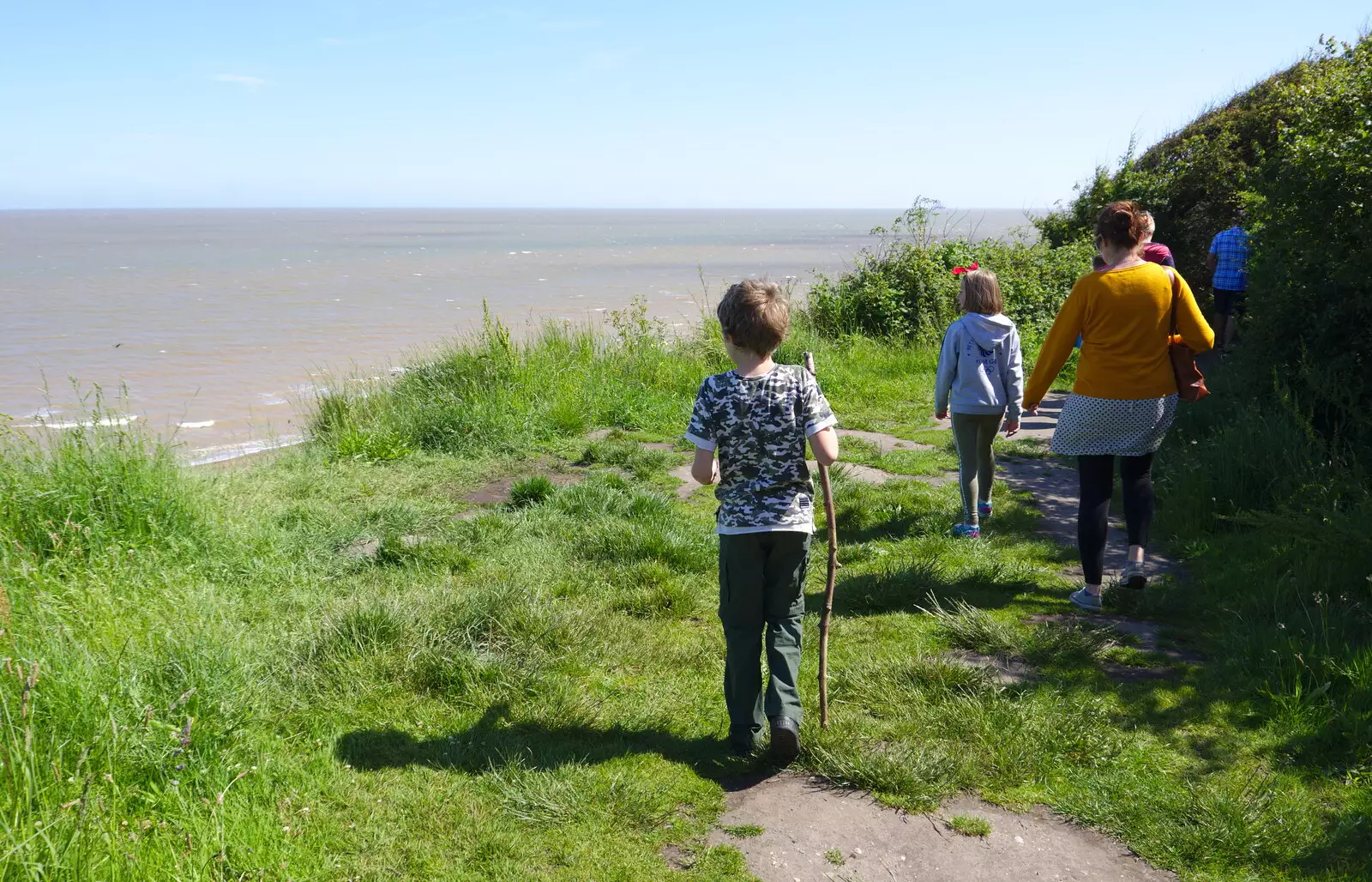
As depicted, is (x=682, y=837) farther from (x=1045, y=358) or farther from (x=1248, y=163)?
(x=1248, y=163)

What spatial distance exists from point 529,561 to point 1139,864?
149 inches

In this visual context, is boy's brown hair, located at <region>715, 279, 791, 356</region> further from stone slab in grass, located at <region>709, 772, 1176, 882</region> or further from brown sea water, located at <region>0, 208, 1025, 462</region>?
brown sea water, located at <region>0, 208, 1025, 462</region>

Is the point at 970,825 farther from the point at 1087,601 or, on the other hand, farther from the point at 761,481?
the point at 1087,601

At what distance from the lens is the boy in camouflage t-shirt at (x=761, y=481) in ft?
11.4

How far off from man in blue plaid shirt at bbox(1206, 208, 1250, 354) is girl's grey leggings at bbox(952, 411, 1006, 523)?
694 cm

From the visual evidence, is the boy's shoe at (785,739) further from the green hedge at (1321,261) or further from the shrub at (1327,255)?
the shrub at (1327,255)

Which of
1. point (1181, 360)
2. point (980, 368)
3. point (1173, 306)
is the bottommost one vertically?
point (980, 368)

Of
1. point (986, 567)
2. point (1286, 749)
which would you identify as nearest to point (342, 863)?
point (1286, 749)

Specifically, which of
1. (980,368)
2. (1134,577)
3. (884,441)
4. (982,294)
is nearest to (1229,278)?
(884,441)

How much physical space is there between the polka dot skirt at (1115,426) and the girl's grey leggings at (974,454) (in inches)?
43.0

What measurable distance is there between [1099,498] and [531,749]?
3.26m

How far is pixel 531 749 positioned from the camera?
3.72m

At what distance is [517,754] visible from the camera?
12.0 feet

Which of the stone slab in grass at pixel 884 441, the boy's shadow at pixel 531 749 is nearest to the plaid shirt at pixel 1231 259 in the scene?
the stone slab in grass at pixel 884 441
